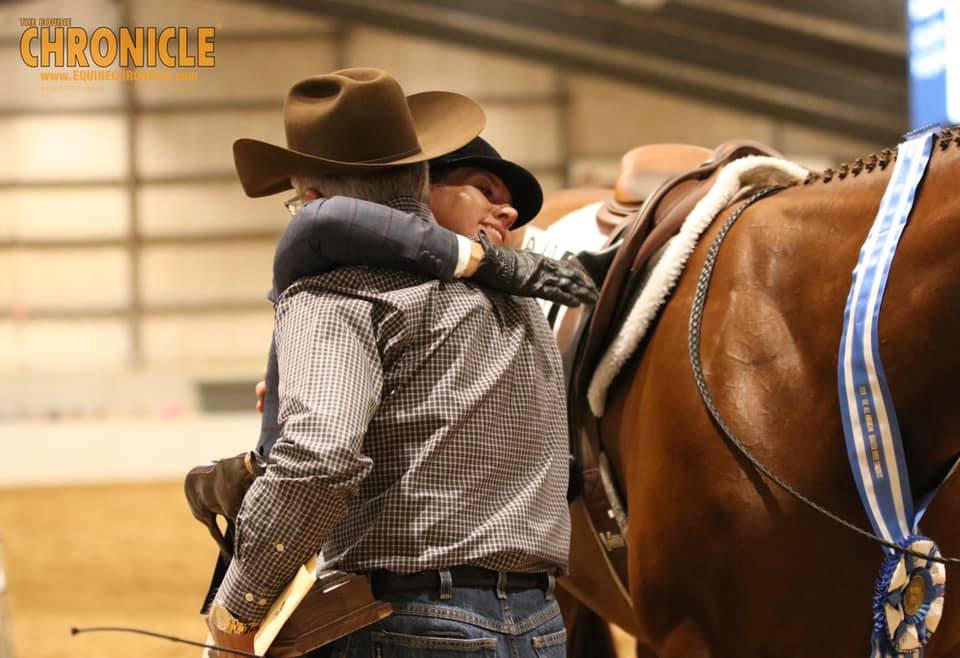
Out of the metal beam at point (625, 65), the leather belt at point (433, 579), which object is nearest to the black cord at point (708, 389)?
the leather belt at point (433, 579)

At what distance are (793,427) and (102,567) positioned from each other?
16.6 ft

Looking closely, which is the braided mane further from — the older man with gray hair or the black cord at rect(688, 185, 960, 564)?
the older man with gray hair

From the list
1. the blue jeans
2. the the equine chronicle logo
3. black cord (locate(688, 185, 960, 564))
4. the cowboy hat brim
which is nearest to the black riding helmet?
the cowboy hat brim

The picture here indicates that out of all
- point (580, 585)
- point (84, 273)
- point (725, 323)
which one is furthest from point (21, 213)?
point (725, 323)

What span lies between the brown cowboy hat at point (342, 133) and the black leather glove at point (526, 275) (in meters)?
0.16

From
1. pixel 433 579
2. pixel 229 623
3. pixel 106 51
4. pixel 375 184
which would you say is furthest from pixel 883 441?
pixel 106 51

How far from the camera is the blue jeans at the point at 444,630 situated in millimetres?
1450

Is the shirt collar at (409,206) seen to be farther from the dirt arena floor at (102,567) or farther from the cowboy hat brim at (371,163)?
the dirt arena floor at (102,567)

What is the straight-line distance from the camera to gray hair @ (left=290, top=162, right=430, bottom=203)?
5.11ft

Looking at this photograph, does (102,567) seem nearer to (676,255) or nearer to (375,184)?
(676,255)

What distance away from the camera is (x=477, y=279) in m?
1.57

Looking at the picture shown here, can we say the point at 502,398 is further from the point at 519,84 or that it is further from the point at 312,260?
the point at 519,84

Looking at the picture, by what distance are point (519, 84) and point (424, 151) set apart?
33.7ft

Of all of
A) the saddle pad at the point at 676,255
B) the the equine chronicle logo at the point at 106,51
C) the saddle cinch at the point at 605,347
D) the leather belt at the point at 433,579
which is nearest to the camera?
the leather belt at the point at 433,579
